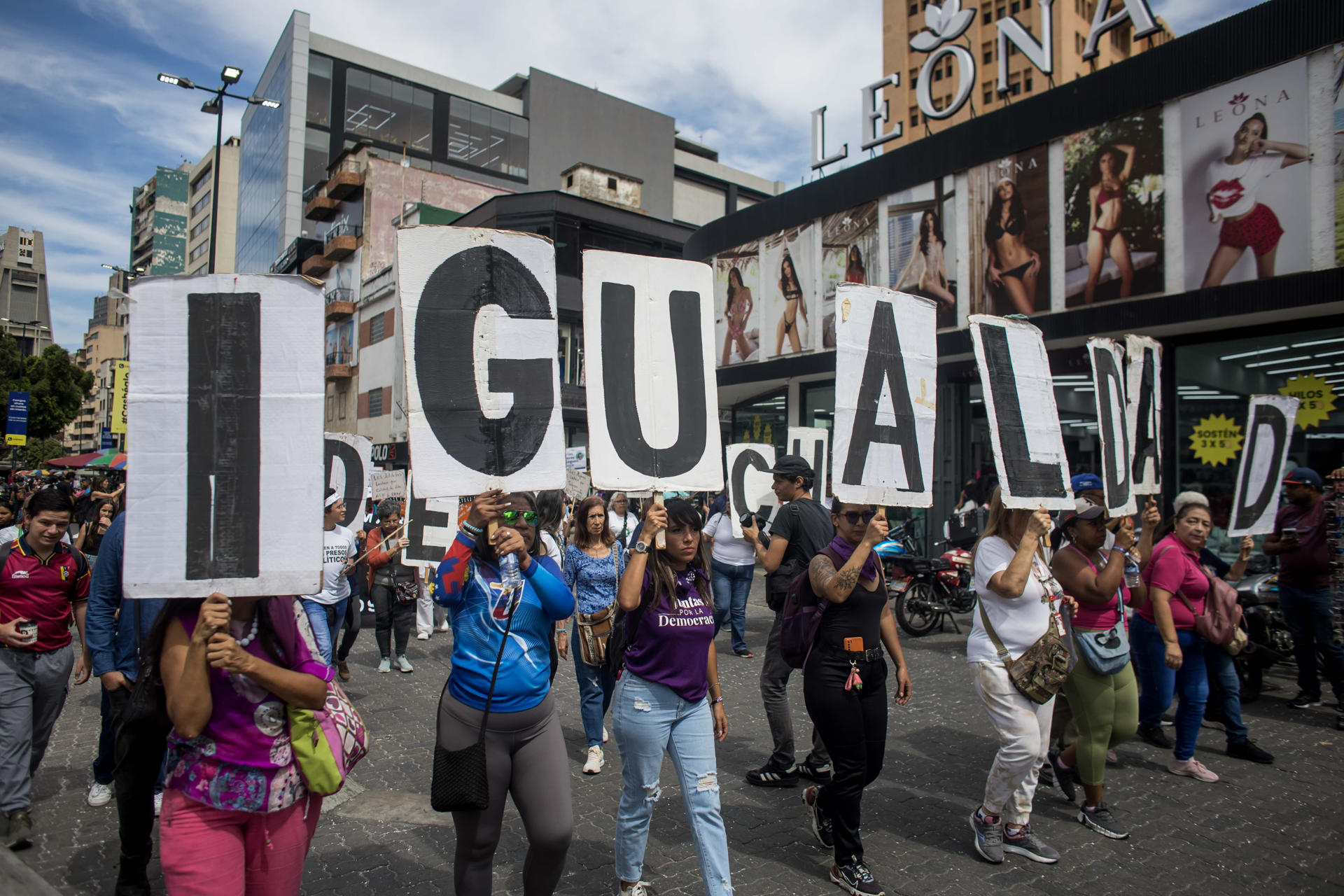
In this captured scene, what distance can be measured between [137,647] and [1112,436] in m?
5.99

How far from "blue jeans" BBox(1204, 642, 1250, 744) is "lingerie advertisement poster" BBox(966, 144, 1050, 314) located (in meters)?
11.2

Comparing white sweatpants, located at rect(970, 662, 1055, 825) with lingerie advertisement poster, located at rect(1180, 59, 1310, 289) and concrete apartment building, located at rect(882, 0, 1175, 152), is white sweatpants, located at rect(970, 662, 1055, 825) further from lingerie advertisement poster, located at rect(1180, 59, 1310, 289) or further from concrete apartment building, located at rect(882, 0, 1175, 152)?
concrete apartment building, located at rect(882, 0, 1175, 152)

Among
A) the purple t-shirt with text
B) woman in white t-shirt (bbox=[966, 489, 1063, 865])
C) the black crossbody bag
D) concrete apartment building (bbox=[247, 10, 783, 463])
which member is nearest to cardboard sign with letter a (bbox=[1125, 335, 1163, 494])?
woman in white t-shirt (bbox=[966, 489, 1063, 865])

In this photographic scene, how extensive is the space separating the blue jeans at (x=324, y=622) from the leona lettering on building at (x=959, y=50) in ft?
52.6

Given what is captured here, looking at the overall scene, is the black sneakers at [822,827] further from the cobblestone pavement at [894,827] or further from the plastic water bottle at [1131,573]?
the plastic water bottle at [1131,573]

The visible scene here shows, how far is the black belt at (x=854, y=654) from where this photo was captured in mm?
4066

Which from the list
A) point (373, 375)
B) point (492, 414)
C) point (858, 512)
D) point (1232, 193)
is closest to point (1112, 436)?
point (858, 512)

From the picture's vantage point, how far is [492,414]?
3523mm

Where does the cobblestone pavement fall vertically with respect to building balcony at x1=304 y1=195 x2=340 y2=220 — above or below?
below

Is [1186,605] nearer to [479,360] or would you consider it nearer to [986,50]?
[479,360]

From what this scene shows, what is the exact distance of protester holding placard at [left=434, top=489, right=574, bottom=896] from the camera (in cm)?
315

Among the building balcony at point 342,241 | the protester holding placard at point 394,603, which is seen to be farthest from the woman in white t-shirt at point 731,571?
the building balcony at point 342,241

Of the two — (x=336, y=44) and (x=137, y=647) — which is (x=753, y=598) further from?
(x=336, y=44)

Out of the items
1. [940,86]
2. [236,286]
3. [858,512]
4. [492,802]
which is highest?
[940,86]
